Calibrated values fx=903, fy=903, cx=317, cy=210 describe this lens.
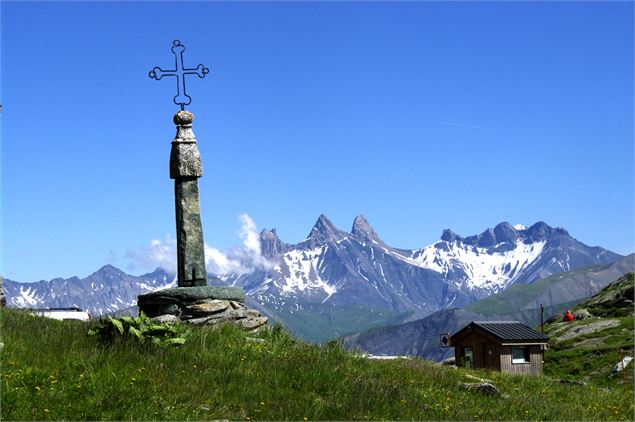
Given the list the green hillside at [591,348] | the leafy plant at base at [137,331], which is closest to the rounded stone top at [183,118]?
the leafy plant at base at [137,331]

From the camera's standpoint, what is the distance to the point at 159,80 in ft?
79.5

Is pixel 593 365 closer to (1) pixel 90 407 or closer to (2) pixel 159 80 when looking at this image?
(2) pixel 159 80

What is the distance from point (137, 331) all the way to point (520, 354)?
147 ft

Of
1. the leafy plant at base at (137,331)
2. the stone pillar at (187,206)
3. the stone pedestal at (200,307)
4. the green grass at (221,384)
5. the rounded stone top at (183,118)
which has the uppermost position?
the rounded stone top at (183,118)

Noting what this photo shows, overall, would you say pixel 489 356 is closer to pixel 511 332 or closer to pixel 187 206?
pixel 511 332

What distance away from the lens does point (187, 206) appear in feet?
78.1

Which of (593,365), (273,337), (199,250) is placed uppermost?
(199,250)

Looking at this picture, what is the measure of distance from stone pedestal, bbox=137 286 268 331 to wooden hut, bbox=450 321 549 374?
36.4 m

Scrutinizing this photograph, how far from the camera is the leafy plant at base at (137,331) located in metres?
17.1

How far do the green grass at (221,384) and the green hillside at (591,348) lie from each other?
39960 millimetres

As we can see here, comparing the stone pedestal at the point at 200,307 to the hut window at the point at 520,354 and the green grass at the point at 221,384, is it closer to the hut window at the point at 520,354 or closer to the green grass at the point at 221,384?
the green grass at the point at 221,384

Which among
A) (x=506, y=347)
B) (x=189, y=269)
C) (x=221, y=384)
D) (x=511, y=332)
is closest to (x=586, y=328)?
(x=511, y=332)

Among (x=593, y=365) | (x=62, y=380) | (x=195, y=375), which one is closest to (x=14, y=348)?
(x=62, y=380)

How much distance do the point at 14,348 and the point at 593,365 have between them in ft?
195
